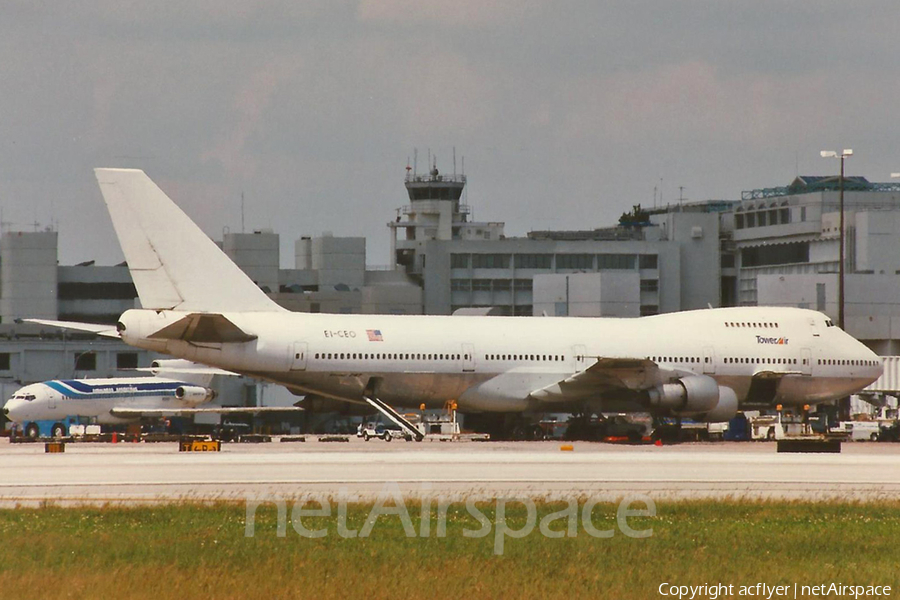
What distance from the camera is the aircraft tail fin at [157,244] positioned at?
53562 millimetres

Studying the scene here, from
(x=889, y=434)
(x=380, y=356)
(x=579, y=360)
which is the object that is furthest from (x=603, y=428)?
(x=889, y=434)

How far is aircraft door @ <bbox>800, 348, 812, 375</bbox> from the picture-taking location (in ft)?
204

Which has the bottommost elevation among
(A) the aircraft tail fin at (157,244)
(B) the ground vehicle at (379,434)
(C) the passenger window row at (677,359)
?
(B) the ground vehicle at (379,434)

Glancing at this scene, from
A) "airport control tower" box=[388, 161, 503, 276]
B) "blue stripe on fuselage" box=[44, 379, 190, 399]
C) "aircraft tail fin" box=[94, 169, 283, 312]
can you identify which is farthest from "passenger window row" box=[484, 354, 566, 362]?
"airport control tower" box=[388, 161, 503, 276]

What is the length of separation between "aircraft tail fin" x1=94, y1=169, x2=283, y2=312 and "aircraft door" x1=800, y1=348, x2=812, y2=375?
80.9 feet

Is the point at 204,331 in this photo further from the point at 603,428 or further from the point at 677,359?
the point at 677,359

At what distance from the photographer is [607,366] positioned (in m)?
56.5

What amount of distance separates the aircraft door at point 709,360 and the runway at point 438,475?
15730 mm

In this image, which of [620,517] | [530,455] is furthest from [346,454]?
[620,517]

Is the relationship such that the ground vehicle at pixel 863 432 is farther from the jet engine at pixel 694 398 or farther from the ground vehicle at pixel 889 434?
the jet engine at pixel 694 398

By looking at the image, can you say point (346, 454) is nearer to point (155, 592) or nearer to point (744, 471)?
point (744, 471)

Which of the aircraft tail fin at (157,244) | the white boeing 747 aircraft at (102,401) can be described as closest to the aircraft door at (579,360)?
the aircraft tail fin at (157,244)

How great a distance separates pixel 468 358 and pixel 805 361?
15338 mm

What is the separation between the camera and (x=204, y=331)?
52.5 m
